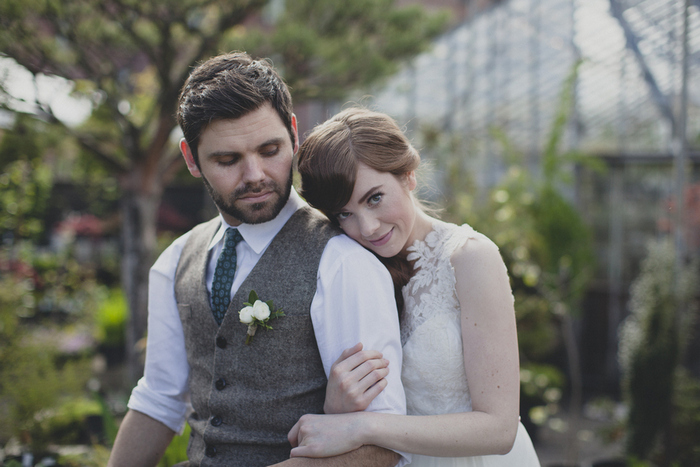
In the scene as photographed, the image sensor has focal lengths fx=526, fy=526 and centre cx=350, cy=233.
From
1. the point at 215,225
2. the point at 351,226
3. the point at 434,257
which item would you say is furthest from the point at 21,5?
the point at 434,257

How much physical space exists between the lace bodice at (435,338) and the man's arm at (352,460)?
0.31 m

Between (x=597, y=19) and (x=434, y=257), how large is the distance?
4.97 m

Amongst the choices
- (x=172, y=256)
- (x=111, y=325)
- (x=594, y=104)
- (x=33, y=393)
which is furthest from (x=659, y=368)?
(x=111, y=325)

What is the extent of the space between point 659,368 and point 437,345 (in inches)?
92.8

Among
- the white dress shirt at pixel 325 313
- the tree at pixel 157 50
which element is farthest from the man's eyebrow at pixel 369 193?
the tree at pixel 157 50

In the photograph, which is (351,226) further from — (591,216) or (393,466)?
(591,216)

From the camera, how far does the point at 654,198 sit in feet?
19.0

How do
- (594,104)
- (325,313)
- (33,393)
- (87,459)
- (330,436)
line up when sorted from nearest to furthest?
(330,436) < (325,313) < (87,459) < (33,393) < (594,104)

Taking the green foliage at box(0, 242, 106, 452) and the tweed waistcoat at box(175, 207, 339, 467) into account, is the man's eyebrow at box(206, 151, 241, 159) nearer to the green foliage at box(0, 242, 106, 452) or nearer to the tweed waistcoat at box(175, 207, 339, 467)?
the tweed waistcoat at box(175, 207, 339, 467)

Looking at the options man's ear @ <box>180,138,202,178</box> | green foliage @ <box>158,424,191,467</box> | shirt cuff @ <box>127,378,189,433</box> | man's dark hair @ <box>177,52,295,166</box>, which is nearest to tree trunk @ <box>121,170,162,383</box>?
green foliage @ <box>158,424,191,467</box>

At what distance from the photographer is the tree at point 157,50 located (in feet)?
10.3

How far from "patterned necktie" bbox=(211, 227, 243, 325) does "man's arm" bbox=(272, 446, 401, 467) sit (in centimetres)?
43

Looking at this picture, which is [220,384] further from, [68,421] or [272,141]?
[68,421]

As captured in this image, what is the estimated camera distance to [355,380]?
1224 mm
